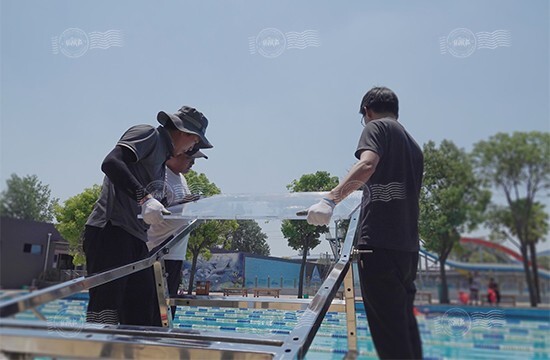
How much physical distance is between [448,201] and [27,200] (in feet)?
4.91

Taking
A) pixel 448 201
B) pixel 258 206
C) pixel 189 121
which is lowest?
pixel 448 201

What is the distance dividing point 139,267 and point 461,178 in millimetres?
1325

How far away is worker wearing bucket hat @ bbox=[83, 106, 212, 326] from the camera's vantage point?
5.22 ft

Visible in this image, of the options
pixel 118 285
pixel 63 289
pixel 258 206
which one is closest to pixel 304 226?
pixel 258 206

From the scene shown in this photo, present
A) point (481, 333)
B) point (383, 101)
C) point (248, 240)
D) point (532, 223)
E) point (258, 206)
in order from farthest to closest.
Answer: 1. point (248, 240)
2. point (258, 206)
3. point (383, 101)
4. point (481, 333)
5. point (532, 223)

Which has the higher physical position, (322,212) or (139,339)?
(322,212)

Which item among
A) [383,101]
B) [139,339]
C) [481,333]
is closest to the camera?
[481,333]

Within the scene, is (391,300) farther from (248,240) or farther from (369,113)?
(248,240)

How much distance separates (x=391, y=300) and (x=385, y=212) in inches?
11.5

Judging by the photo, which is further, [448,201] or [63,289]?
[63,289]

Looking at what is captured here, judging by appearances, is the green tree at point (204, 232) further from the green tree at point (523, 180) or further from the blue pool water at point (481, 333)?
the green tree at point (523, 180)

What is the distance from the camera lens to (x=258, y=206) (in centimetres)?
191

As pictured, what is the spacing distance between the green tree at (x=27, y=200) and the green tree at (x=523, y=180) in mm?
1533

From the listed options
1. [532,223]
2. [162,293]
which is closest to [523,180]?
[532,223]
